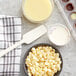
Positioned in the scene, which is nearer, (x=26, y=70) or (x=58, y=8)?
(x=26, y=70)

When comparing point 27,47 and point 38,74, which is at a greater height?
point 27,47

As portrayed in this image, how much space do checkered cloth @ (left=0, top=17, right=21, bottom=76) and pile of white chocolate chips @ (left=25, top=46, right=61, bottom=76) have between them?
0.22 feet

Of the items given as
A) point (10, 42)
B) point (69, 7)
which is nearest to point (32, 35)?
point (10, 42)

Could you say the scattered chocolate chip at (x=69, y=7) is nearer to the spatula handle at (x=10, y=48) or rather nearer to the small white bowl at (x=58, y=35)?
the small white bowl at (x=58, y=35)

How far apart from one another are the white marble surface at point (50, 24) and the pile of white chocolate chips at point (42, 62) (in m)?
0.07

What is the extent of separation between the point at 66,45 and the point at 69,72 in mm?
146

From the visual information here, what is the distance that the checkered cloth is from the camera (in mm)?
1120

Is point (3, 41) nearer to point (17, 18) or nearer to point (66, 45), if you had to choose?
point (17, 18)

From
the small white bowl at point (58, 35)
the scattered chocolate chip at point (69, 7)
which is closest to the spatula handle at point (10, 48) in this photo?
the small white bowl at point (58, 35)

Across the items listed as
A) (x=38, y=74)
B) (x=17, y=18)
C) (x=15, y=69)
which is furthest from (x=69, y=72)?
(x=17, y=18)

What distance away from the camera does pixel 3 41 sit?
114 centimetres

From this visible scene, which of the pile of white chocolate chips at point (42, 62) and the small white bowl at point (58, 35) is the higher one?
the small white bowl at point (58, 35)

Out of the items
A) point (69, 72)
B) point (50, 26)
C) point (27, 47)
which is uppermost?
point (50, 26)

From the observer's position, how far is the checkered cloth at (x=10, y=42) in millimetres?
1120
